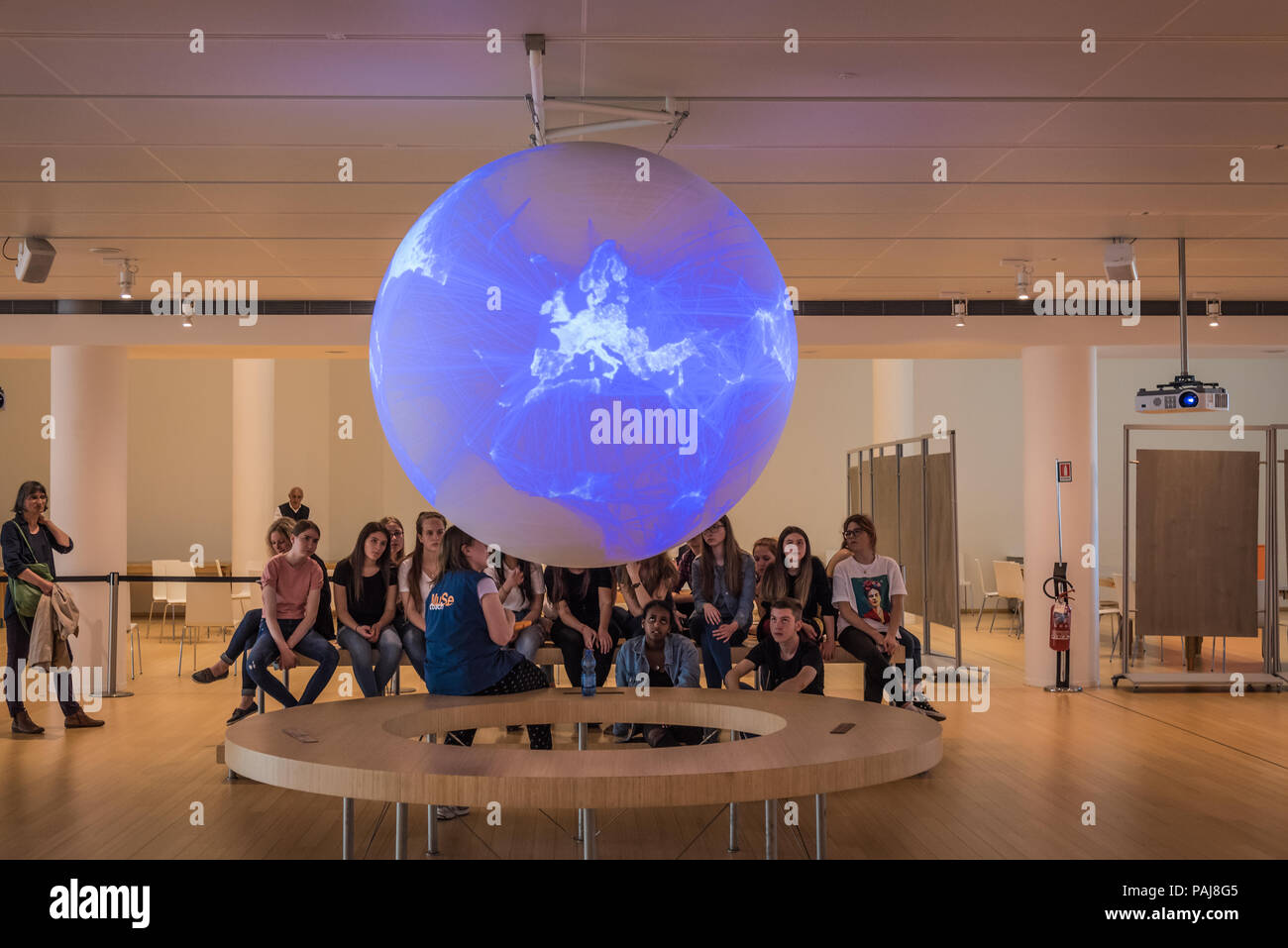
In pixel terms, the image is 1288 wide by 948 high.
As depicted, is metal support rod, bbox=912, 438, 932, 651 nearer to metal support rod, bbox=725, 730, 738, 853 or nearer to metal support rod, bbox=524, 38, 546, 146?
metal support rod, bbox=725, 730, 738, 853

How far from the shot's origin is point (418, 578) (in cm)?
648

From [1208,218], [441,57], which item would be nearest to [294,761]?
[441,57]

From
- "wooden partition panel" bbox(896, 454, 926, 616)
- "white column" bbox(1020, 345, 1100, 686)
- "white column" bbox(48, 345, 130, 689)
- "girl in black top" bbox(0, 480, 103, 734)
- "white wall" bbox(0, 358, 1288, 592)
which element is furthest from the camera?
"white wall" bbox(0, 358, 1288, 592)

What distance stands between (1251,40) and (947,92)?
101cm

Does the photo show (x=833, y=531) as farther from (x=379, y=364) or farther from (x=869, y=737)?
(x=379, y=364)

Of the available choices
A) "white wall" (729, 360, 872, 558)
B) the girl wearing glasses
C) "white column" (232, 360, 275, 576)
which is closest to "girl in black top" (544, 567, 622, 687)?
the girl wearing glasses

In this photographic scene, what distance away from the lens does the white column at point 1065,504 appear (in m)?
8.91

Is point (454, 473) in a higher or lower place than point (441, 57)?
lower

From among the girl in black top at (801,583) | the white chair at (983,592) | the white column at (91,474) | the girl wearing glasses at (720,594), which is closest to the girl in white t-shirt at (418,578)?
the girl wearing glasses at (720,594)

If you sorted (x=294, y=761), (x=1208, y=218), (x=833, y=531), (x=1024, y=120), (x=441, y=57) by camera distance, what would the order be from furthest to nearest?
(x=833, y=531) → (x=1208, y=218) → (x=1024, y=120) → (x=441, y=57) → (x=294, y=761)

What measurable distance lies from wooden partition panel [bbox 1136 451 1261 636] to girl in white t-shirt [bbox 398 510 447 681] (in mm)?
5469

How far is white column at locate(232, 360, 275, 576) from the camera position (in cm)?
1343

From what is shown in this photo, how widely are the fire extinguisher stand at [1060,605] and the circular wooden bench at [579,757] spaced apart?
4.75 meters
